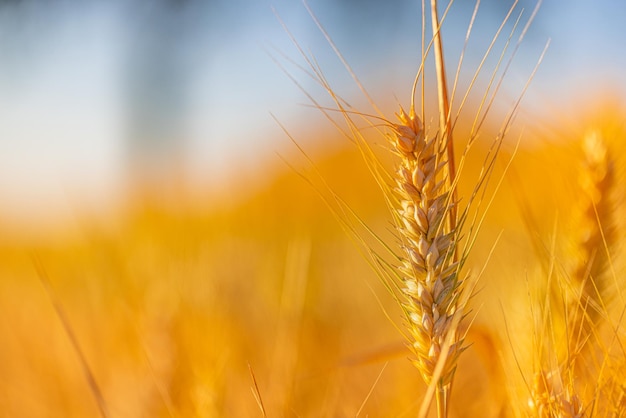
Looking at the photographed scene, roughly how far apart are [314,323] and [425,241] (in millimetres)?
1321

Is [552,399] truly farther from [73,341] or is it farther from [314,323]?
[314,323]

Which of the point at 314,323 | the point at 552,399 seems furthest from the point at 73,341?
the point at 314,323

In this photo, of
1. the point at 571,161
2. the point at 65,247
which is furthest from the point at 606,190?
the point at 65,247

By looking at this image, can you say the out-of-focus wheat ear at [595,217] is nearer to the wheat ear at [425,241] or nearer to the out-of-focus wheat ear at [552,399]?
the out-of-focus wheat ear at [552,399]

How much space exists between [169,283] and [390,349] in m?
0.76

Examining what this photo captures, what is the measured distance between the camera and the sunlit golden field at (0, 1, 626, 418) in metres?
0.80

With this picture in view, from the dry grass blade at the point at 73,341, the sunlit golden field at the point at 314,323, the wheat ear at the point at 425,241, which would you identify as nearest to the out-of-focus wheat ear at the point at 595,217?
the sunlit golden field at the point at 314,323

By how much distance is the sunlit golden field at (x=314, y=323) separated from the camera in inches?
31.6

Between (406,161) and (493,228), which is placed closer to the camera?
(406,161)

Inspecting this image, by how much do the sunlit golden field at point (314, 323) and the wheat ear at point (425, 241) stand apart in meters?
0.03

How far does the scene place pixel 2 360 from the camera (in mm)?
2344

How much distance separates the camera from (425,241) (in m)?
0.63

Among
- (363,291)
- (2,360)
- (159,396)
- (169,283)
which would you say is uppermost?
(169,283)

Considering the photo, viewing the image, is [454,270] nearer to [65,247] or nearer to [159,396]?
[159,396]
